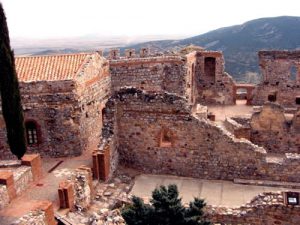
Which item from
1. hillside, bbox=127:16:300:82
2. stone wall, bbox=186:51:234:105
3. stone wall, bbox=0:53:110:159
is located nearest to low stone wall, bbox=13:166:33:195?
stone wall, bbox=0:53:110:159

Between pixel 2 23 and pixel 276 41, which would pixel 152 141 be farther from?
pixel 276 41

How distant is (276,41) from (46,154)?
64.1 meters

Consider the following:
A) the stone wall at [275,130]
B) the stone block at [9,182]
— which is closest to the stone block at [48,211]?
the stone block at [9,182]

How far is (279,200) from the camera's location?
40.8 feet

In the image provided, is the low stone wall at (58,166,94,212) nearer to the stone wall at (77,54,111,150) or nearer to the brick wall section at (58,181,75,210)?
the brick wall section at (58,181,75,210)

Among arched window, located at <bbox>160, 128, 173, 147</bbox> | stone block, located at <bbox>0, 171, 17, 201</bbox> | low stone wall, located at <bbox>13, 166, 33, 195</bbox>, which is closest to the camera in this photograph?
stone block, located at <bbox>0, 171, 17, 201</bbox>

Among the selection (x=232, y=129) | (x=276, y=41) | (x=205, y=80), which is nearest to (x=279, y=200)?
(x=232, y=129)

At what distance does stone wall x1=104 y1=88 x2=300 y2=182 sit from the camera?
14898 millimetres

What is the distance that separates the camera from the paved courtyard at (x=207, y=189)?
45.3ft

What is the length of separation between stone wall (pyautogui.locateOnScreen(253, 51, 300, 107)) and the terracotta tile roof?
14.1 m

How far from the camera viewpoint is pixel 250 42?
7181 centimetres

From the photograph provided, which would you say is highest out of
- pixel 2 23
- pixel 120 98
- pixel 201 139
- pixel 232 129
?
pixel 2 23

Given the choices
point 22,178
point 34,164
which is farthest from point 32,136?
point 22,178

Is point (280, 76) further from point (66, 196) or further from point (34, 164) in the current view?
point (66, 196)
